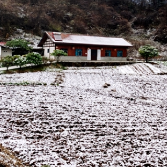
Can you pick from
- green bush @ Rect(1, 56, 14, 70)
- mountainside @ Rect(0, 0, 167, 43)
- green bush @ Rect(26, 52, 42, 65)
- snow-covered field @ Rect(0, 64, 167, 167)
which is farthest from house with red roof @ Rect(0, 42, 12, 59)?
snow-covered field @ Rect(0, 64, 167, 167)

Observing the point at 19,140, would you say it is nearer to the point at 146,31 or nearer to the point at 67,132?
the point at 67,132

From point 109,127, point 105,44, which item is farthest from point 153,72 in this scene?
point 109,127

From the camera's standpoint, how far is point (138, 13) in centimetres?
5262

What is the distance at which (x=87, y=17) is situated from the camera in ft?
163

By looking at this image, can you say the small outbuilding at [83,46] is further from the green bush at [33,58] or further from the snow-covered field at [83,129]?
the snow-covered field at [83,129]

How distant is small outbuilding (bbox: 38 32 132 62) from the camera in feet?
79.4

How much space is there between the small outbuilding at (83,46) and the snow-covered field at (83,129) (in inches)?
613

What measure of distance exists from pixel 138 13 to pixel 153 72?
128 feet

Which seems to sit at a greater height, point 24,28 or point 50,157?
point 24,28

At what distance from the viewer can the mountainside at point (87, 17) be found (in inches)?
1491

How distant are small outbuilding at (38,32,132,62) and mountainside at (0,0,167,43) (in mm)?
12136

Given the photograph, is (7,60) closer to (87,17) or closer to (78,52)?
(78,52)

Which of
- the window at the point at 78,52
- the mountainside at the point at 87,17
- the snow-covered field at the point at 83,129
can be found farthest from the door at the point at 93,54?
the snow-covered field at the point at 83,129

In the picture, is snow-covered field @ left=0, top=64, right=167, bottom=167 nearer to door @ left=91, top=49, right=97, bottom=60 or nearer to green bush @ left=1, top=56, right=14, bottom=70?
green bush @ left=1, top=56, right=14, bottom=70
